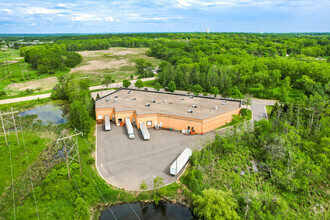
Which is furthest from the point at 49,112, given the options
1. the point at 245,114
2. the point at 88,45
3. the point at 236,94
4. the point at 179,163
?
the point at 88,45

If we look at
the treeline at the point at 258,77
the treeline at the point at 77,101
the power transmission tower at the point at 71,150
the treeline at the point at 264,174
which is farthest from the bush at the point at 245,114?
the power transmission tower at the point at 71,150

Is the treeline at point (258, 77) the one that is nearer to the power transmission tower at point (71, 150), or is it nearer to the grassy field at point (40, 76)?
the grassy field at point (40, 76)

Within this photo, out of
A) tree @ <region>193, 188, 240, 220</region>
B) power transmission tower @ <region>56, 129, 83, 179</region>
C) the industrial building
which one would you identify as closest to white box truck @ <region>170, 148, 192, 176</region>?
tree @ <region>193, 188, 240, 220</region>

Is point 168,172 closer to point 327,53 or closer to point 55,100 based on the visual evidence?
point 55,100

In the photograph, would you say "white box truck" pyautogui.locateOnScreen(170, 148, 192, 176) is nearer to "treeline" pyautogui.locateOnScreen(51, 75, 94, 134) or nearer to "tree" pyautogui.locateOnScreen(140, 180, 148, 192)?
"tree" pyautogui.locateOnScreen(140, 180, 148, 192)

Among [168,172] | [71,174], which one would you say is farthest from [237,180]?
[71,174]
